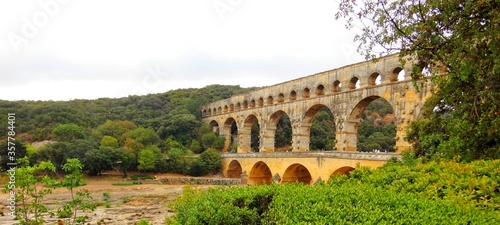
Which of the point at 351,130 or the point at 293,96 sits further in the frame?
the point at 293,96

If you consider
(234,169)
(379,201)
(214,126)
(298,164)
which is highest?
(214,126)

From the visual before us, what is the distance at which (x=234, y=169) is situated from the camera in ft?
136

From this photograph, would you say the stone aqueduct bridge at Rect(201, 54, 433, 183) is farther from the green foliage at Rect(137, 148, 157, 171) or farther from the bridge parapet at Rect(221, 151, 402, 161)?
the green foliage at Rect(137, 148, 157, 171)

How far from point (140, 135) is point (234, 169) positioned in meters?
11.2

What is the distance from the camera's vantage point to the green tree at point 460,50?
8.63m

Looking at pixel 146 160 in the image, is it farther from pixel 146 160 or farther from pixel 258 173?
pixel 258 173

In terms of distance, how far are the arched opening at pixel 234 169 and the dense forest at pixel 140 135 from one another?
6.15 ft

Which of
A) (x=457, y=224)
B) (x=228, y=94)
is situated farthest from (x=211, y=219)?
(x=228, y=94)

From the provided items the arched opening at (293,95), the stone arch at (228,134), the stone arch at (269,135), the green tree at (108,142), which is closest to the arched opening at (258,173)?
the stone arch at (269,135)

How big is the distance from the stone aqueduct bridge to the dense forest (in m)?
6.37

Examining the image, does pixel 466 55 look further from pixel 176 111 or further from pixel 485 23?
pixel 176 111

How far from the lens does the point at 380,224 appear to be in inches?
196

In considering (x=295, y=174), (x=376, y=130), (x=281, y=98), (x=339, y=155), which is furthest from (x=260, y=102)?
(x=376, y=130)

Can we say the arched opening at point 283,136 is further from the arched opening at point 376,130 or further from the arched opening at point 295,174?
the arched opening at point 295,174
